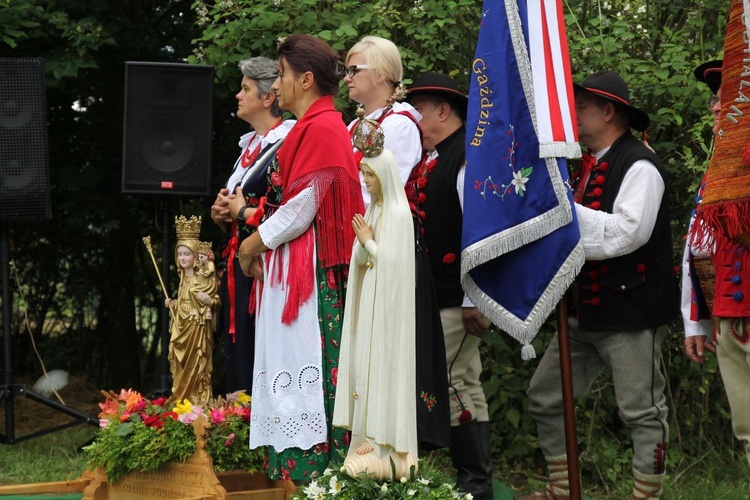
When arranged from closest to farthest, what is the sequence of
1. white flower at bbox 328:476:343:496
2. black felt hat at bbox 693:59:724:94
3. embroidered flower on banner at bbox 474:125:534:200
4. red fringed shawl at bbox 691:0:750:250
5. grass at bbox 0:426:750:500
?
red fringed shawl at bbox 691:0:750:250 → white flower at bbox 328:476:343:496 → embroidered flower on banner at bbox 474:125:534:200 → black felt hat at bbox 693:59:724:94 → grass at bbox 0:426:750:500

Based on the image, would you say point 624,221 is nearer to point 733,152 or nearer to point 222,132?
point 733,152

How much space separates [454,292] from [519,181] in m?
0.86

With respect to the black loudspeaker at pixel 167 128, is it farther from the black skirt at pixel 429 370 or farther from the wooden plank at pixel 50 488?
the black skirt at pixel 429 370

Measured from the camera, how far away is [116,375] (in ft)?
29.6

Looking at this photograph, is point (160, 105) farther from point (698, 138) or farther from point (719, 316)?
point (719, 316)

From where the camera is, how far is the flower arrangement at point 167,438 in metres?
4.96

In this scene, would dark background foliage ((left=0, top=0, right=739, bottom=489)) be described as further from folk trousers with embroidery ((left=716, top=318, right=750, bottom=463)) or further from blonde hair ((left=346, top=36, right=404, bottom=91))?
folk trousers with embroidery ((left=716, top=318, right=750, bottom=463))

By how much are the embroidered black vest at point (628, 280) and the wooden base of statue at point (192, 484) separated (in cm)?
154

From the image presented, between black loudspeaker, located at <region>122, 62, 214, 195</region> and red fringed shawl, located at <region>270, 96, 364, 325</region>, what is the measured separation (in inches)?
71.4

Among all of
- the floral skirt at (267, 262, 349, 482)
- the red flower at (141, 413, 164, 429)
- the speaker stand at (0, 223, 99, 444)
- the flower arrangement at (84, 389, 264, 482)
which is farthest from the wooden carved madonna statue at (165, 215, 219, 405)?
the speaker stand at (0, 223, 99, 444)

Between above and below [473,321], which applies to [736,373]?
below

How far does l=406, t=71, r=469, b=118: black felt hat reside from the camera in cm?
516

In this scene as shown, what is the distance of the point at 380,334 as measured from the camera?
4008 mm

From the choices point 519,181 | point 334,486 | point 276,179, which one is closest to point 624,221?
point 519,181
